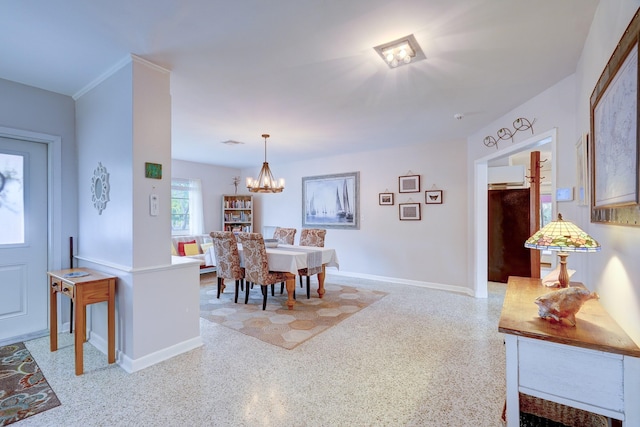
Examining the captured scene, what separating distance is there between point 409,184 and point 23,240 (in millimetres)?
5062

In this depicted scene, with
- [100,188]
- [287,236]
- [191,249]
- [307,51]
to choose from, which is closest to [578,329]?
[307,51]

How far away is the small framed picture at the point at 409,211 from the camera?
5105 mm

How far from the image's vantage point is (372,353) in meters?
2.64

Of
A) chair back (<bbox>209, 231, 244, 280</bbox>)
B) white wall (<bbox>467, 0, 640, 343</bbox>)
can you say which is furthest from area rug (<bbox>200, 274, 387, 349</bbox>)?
white wall (<bbox>467, 0, 640, 343</bbox>)

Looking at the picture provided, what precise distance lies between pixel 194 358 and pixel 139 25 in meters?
2.51

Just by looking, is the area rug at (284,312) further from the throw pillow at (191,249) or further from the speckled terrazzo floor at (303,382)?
the throw pillow at (191,249)

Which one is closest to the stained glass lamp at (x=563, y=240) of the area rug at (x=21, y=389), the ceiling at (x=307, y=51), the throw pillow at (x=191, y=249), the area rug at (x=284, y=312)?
the ceiling at (x=307, y=51)

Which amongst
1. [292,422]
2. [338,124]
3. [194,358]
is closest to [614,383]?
[292,422]

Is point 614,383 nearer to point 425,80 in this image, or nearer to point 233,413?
point 233,413

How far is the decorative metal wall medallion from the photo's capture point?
262 cm

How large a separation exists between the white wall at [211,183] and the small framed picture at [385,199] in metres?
3.84

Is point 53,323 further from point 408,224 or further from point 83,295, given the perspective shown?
point 408,224

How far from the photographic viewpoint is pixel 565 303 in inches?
50.5

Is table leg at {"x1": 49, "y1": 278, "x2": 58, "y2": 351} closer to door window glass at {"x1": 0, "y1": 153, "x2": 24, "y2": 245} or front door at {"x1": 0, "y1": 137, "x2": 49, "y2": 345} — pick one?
front door at {"x1": 0, "y1": 137, "x2": 49, "y2": 345}
